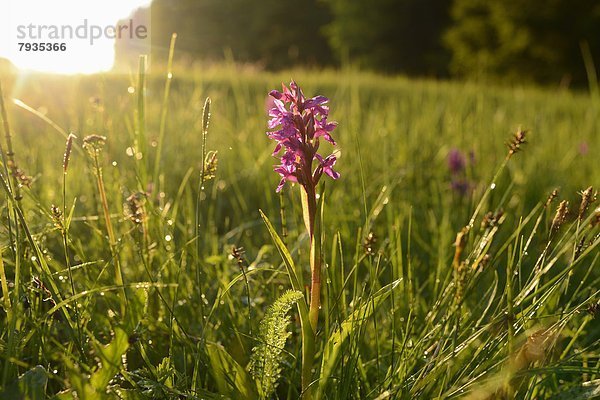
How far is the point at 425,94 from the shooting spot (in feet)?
26.6

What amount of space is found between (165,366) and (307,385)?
223 millimetres

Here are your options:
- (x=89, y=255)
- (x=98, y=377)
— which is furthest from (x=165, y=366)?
(x=89, y=255)

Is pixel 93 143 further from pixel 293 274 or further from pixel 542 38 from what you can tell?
pixel 542 38

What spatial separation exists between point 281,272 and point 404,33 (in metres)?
29.9

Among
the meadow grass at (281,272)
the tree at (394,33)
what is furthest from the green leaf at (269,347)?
the tree at (394,33)

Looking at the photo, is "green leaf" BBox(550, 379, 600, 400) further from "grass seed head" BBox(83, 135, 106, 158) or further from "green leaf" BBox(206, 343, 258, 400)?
"grass seed head" BBox(83, 135, 106, 158)

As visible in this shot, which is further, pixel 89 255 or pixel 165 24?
pixel 165 24

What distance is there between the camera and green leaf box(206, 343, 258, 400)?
917mm

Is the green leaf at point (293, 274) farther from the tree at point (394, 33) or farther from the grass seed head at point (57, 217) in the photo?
Answer: the tree at point (394, 33)

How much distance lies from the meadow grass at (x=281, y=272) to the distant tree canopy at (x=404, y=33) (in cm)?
1605

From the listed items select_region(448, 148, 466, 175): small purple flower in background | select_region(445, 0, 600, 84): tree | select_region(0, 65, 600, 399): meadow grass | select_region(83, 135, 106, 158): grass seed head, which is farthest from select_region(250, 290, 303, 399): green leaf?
select_region(445, 0, 600, 84): tree

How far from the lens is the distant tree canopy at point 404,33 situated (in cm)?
2298

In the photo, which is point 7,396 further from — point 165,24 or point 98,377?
point 165,24

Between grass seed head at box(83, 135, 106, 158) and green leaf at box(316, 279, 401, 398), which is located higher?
grass seed head at box(83, 135, 106, 158)
